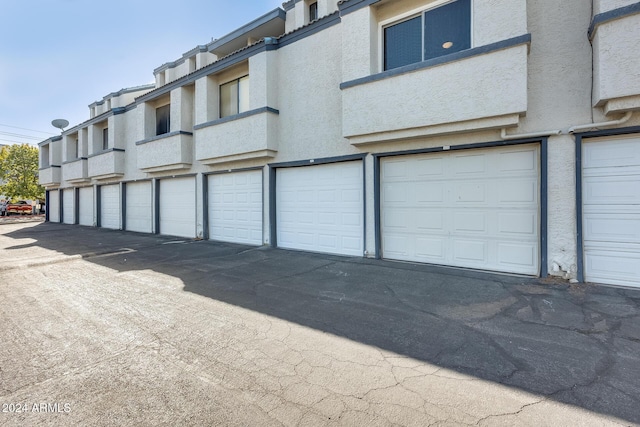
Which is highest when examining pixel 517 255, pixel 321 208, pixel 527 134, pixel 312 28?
pixel 312 28

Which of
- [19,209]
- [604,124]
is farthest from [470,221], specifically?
[19,209]

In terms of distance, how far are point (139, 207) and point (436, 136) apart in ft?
48.5

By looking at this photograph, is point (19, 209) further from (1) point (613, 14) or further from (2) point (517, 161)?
(1) point (613, 14)

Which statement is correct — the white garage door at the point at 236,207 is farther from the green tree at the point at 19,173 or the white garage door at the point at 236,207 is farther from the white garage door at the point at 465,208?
the green tree at the point at 19,173

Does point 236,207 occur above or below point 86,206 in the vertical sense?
below

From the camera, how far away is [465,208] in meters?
6.45

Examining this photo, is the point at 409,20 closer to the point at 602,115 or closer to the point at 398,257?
the point at 602,115

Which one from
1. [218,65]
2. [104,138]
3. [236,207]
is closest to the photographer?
[218,65]

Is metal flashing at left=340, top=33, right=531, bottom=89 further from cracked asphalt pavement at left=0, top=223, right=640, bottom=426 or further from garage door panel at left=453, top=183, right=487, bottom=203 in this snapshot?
cracked asphalt pavement at left=0, top=223, right=640, bottom=426

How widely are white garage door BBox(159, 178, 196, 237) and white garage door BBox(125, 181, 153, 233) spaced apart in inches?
48.9

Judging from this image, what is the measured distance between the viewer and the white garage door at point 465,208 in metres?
5.88

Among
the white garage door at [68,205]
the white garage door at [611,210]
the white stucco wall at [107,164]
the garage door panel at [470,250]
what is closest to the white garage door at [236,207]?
the garage door panel at [470,250]

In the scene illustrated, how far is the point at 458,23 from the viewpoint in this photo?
621cm

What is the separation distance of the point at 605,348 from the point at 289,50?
9.82m
